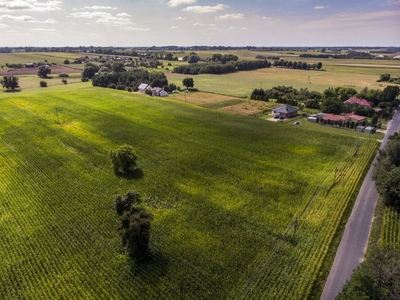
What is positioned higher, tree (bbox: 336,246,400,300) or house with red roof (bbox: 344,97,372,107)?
house with red roof (bbox: 344,97,372,107)

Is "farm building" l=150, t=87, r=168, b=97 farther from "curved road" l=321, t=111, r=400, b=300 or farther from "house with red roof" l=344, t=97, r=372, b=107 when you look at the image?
"curved road" l=321, t=111, r=400, b=300

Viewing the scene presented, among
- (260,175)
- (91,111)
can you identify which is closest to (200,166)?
(260,175)

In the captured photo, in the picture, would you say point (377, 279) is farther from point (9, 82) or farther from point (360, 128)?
Answer: point (9, 82)

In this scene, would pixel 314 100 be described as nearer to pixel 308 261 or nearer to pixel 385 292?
pixel 308 261

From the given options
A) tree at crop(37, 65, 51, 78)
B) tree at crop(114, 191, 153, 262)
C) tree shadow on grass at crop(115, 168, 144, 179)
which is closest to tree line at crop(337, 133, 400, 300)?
tree at crop(114, 191, 153, 262)

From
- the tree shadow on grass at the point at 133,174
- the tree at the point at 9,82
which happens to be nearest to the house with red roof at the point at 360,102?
the tree shadow on grass at the point at 133,174

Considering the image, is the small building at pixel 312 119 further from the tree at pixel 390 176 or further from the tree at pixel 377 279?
the tree at pixel 377 279

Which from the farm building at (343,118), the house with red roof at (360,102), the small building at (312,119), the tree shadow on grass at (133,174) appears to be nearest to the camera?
the tree shadow on grass at (133,174)
